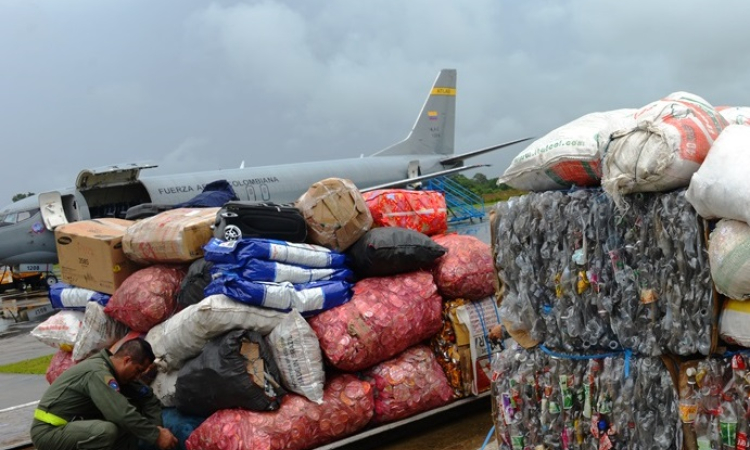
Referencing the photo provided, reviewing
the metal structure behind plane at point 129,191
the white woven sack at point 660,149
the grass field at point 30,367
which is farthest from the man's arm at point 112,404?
the metal structure behind plane at point 129,191

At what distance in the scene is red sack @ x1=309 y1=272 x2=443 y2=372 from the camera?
16.0ft

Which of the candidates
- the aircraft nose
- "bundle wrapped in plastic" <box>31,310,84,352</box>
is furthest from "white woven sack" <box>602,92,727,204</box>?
the aircraft nose

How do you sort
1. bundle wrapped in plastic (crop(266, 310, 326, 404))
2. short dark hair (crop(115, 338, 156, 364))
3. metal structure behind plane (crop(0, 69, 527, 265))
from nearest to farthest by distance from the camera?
short dark hair (crop(115, 338, 156, 364))
bundle wrapped in plastic (crop(266, 310, 326, 404))
metal structure behind plane (crop(0, 69, 527, 265))

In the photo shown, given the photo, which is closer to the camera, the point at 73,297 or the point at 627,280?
the point at 627,280

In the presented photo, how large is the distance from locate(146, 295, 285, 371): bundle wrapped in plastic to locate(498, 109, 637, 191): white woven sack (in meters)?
1.90

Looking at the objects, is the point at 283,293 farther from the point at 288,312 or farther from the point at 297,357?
the point at 297,357

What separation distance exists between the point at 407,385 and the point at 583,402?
1.75 m

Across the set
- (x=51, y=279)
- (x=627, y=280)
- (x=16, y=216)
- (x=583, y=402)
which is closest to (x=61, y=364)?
(x=583, y=402)

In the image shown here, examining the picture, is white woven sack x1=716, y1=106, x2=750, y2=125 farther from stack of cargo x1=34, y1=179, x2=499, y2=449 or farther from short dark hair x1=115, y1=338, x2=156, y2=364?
short dark hair x1=115, y1=338, x2=156, y2=364

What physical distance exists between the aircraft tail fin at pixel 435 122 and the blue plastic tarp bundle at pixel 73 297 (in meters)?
24.5

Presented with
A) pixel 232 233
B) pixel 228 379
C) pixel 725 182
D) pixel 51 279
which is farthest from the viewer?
pixel 51 279

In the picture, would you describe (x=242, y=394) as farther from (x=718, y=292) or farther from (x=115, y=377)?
(x=718, y=292)

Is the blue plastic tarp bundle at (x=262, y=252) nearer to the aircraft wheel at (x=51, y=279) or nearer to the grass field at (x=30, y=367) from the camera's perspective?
the grass field at (x=30, y=367)

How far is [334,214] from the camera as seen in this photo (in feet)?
17.7
